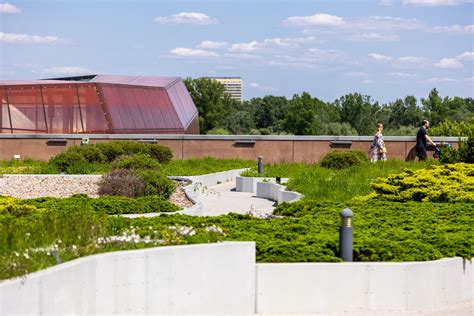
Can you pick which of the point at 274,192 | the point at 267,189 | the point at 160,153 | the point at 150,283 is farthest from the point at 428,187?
the point at 160,153

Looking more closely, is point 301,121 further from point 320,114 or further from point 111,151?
point 111,151

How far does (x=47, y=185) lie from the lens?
24.6m

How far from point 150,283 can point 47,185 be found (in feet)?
49.1

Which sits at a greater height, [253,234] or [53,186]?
[253,234]

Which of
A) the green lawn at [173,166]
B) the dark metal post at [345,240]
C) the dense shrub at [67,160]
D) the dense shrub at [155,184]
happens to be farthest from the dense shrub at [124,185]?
the dark metal post at [345,240]

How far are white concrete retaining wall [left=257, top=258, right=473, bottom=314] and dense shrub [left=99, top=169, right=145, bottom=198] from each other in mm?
10079

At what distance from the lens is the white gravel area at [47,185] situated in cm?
2261

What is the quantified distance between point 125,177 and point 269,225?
26.9 ft

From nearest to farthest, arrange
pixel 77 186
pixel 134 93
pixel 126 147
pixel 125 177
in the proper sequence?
pixel 125 177
pixel 77 186
pixel 126 147
pixel 134 93

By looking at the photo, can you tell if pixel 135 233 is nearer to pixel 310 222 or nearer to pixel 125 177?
pixel 310 222

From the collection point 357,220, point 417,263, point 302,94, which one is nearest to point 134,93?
point 357,220

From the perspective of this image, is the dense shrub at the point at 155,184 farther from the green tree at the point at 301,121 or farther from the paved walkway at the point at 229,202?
the green tree at the point at 301,121

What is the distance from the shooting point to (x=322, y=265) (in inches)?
428

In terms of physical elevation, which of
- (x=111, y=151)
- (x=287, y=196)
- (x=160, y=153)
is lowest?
(x=287, y=196)
